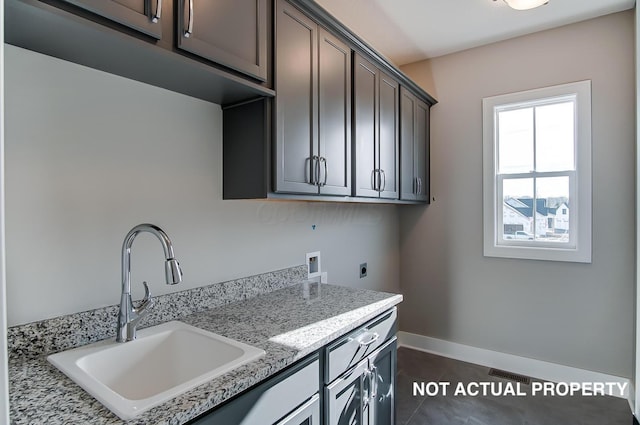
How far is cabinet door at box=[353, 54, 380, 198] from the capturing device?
6.67ft

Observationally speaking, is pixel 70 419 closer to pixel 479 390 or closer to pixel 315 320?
pixel 315 320

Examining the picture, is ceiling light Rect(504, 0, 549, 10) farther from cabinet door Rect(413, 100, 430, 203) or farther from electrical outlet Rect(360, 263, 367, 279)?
electrical outlet Rect(360, 263, 367, 279)

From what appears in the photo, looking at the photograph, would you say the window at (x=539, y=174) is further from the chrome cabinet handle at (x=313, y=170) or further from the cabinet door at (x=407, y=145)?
the chrome cabinet handle at (x=313, y=170)

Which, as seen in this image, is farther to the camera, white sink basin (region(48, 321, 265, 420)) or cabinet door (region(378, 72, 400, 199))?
cabinet door (region(378, 72, 400, 199))

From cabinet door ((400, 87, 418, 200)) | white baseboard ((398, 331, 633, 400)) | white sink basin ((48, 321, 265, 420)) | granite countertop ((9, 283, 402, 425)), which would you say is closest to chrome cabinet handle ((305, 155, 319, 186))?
granite countertop ((9, 283, 402, 425))

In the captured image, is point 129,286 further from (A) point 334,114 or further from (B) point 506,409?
(B) point 506,409

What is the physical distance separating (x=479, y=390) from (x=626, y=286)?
48.4 inches

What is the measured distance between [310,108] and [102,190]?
934 mm

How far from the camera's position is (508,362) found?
2.81m

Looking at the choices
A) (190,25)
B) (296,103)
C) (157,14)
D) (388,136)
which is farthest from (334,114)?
(157,14)

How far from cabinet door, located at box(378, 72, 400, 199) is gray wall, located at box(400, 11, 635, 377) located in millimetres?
810

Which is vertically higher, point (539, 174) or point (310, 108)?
point (310, 108)

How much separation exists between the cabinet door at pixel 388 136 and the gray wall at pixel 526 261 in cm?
81

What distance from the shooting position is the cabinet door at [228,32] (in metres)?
1.12
